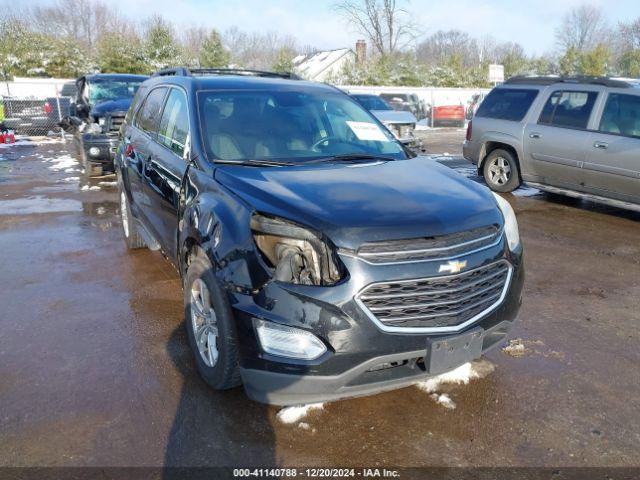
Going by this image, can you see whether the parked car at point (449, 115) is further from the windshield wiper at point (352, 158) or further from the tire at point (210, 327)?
the tire at point (210, 327)

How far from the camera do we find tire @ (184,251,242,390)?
2.79m

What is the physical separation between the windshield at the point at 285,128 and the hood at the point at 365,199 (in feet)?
0.99

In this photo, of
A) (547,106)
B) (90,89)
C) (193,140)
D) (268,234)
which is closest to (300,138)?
(193,140)

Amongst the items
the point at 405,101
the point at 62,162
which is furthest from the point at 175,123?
the point at 405,101

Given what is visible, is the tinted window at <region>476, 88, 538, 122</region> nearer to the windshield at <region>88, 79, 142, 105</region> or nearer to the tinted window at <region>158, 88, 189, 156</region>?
the tinted window at <region>158, 88, 189, 156</region>

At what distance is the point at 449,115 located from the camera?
24.0 metres

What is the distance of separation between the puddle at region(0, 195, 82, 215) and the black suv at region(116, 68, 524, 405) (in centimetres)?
524

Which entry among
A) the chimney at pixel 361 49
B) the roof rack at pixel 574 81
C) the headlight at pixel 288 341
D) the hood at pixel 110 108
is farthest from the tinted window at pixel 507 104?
the chimney at pixel 361 49

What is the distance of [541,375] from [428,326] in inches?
50.5

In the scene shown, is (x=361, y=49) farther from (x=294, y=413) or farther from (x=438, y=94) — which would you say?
(x=294, y=413)

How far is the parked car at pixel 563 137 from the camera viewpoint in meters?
7.18

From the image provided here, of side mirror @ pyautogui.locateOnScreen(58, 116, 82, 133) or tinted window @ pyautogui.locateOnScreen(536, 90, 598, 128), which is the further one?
side mirror @ pyautogui.locateOnScreen(58, 116, 82, 133)

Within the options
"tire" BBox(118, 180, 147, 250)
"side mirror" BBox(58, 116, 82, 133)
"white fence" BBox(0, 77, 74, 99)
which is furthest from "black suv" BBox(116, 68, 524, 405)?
"white fence" BBox(0, 77, 74, 99)

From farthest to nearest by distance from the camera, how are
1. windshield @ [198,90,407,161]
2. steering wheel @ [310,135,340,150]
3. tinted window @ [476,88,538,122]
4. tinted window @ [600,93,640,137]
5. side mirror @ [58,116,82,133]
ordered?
1. side mirror @ [58,116,82,133]
2. tinted window @ [476,88,538,122]
3. tinted window @ [600,93,640,137]
4. steering wheel @ [310,135,340,150]
5. windshield @ [198,90,407,161]
